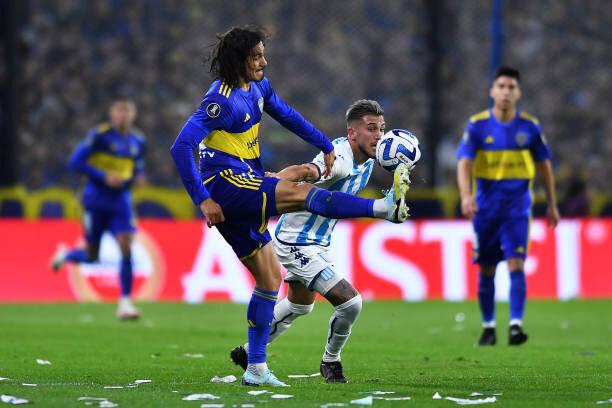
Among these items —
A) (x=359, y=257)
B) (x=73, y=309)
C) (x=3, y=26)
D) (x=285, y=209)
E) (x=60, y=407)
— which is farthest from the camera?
(x=3, y=26)

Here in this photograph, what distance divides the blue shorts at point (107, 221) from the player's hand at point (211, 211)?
307 inches

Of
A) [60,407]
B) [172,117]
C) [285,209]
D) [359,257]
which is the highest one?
[172,117]

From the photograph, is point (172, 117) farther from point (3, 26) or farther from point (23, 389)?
point (23, 389)

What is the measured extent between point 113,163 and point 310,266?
25.3 ft

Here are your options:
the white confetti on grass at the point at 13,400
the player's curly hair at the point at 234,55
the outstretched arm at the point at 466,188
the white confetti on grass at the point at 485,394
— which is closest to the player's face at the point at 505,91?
the outstretched arm at the point at 466,188

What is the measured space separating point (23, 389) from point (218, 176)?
5.38ft

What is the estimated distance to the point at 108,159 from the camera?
1557cm

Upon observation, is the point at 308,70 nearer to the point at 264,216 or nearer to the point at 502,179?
the point at 502,179

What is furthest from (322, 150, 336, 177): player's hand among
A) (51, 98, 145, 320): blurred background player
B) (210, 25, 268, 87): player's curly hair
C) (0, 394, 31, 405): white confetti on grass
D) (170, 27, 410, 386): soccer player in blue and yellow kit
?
(51, 98, 145, 320): blurred background player

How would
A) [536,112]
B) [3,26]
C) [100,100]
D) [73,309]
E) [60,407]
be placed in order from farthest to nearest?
[536,112] → [100,100] → [3,26] → [73,309] → [60,407]

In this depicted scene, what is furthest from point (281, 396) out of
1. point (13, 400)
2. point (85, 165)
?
point (85, 165)

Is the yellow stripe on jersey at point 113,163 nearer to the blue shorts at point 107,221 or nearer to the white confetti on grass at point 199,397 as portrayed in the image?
the blue shorts at point 107,221

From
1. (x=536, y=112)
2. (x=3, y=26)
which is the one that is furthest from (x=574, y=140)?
(x=3, y=26)

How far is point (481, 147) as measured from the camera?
12.0m
